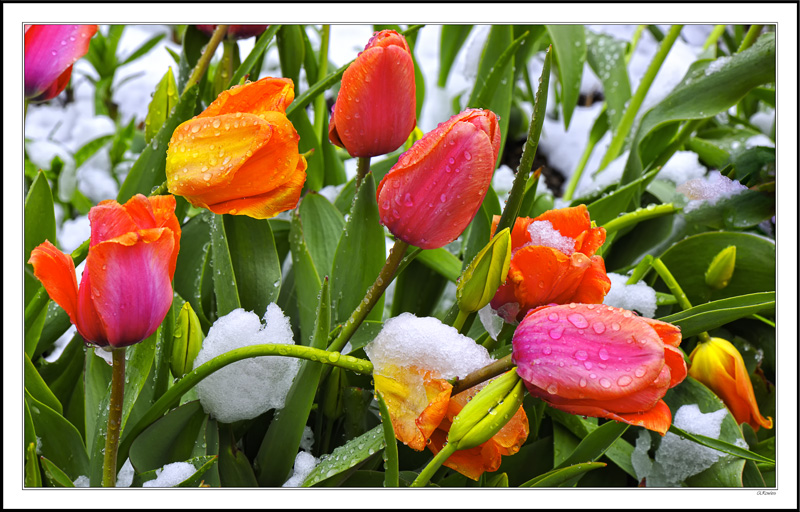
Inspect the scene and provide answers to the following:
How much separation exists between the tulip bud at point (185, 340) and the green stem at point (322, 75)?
0.38 m

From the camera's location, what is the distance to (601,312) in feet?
0.99

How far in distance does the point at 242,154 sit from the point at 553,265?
17 cm

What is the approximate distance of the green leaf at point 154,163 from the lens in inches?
19.8

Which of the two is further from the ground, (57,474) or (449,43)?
(449,43)

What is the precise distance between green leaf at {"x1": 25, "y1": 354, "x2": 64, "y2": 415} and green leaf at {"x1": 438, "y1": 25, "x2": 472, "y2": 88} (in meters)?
0.71

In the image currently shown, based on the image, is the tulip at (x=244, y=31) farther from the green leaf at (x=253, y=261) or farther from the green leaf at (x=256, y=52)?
the green leaf at (x=253, y=261)

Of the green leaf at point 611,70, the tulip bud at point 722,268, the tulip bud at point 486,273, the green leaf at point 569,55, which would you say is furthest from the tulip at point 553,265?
the green leaf at point 611,70

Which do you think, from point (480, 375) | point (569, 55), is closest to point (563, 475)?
point (480, 375)

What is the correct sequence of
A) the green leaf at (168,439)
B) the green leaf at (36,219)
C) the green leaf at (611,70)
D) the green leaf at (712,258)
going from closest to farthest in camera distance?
1. the green leaf at (168,439)
2. the green leaf at (36,219)
3. the green leaf at (712,258)
4. the green leaf at (611,70)

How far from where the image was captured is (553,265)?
0.35 metres

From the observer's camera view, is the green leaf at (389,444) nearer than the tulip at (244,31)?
Yes

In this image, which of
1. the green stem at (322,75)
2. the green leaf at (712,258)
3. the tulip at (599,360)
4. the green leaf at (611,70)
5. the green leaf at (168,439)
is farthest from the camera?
the green leaf at (611,70)

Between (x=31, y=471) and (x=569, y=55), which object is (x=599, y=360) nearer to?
(x=31, y=471)

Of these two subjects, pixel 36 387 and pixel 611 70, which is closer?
pixel 36 387
